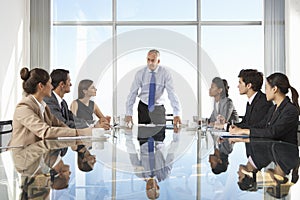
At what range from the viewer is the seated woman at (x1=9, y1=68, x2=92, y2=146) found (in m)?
2.56

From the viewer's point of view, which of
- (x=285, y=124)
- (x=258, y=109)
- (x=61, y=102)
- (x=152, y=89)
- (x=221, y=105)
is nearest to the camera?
(x=285, y=124)

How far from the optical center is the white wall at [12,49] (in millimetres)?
5344

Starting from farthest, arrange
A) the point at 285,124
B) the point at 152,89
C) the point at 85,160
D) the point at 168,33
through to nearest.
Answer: the point at 168,33, the point at 152,89, the point at 285,124, the point at 85,160

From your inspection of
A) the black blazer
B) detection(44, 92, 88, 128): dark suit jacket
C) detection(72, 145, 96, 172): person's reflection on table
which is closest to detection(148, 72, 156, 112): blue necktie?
detection(44, 92, 88, 128): dark suit jacket

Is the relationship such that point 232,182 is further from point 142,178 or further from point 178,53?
point 178,53

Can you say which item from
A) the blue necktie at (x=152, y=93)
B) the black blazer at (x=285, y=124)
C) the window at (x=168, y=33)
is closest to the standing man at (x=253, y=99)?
the black blazer at (x=285, y=124)

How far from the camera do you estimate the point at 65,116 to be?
363cm

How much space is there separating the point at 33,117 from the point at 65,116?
1069mm

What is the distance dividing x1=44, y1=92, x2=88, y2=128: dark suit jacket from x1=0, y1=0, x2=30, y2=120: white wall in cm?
190

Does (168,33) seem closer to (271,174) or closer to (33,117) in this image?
(33,117)

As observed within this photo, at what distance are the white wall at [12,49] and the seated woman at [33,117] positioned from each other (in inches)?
108

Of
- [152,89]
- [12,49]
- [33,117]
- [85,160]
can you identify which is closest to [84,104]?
[152,89]

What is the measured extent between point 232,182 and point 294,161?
23.2 inches

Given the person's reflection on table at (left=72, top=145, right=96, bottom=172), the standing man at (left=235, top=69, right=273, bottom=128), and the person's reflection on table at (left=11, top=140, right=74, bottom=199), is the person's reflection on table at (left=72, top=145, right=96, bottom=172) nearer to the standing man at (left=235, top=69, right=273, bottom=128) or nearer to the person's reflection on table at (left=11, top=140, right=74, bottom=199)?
the person's reflection on table at (left=11, top=140, right=74, bottom=199)
